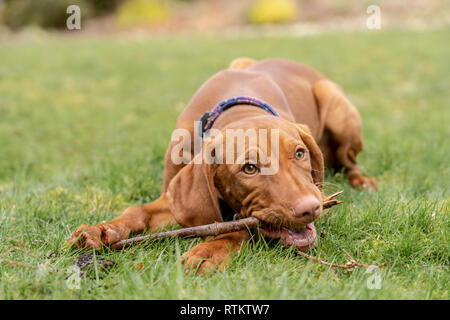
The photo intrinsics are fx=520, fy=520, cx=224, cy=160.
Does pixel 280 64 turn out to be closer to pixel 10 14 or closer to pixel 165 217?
pixel 165 217

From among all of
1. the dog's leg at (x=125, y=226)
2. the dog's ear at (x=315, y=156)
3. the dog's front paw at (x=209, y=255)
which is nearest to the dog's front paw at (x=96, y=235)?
the dog's leg at (x=125, y=226)

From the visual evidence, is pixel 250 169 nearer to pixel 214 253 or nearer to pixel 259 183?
pixel 259 183

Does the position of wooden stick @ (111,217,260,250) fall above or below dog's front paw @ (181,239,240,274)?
above

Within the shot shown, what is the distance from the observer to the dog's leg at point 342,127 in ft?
15.0

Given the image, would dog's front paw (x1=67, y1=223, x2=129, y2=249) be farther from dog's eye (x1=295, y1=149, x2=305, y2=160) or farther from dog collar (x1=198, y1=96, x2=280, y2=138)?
dog's eye (x1=295, y1=149, x2=305, y2=160)

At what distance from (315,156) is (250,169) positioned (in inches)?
21.2

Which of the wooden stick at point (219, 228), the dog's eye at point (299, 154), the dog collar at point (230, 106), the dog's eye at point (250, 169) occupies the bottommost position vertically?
the wooden stick at point (219, 228)

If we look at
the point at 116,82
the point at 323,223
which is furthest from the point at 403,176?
the point at 116,82

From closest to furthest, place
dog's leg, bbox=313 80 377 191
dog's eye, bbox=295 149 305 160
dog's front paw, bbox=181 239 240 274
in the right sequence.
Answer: dog's front paw, bbox=181 239 240 274, dog's eye, bbox=295 149 305 160, dog's leg, bbox=313 80 377 191

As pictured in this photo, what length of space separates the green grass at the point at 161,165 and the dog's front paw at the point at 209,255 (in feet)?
0.25

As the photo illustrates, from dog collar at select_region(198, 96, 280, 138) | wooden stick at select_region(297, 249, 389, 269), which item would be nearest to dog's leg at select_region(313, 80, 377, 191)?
dog collar at select_region(198, 96, 280, 138)

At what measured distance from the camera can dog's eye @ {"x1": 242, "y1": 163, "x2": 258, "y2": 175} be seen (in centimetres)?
283

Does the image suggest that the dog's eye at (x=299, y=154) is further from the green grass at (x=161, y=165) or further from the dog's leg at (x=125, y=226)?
the dog's leg at (x=125, y=226)

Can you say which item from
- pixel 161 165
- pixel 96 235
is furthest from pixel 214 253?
pixel 161 165
